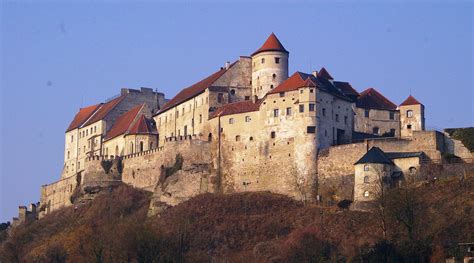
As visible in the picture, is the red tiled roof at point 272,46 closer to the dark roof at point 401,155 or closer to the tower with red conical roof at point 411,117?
the tower with red conical roof at point 411,117

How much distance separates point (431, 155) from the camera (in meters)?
88.2

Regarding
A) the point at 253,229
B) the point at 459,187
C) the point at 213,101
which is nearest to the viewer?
the point at 459,187

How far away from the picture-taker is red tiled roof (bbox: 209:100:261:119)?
97.4m

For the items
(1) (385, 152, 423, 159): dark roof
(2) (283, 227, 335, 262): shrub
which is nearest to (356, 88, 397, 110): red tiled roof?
(1) (385, 152, 423, 159): dark roof

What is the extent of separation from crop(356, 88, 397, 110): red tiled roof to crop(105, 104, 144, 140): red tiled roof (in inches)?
922

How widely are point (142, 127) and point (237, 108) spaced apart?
15.5 meters

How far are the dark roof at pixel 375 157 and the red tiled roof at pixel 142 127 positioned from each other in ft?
94.8

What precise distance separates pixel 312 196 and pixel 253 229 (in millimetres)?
5322

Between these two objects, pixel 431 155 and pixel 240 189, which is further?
pixel 240 189

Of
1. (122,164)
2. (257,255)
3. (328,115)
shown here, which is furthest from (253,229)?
(122,164)

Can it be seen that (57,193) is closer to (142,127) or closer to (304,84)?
(142,127)

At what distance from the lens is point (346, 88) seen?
10225 centimetres

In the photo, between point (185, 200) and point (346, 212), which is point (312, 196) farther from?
point (185, 200)

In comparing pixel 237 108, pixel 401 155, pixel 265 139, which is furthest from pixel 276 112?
pixel 401 155
